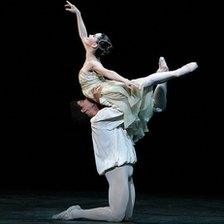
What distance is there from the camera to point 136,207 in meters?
5.66

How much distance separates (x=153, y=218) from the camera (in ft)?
16.0

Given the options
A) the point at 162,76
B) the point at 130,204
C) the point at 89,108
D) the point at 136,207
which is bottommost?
the point at 136,207

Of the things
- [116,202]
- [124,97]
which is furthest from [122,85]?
[116,202]

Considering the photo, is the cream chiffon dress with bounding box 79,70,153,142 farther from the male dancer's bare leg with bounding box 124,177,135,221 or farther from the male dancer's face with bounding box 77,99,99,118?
the male dancer's bare leg with bounding box 124,177,135,221

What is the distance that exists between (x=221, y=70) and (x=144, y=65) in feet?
2.52

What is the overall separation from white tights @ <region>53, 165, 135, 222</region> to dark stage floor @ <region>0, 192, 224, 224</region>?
7 centimetres

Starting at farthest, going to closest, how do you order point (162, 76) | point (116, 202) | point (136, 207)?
1. point (136, 207)
2. point (162, 76)
3. point (116, 202)

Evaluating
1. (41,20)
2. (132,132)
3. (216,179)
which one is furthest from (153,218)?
(41,20)

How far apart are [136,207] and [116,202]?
1.28m

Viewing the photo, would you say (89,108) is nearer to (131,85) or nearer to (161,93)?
(131,85)

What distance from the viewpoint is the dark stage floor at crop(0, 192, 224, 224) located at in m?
4.73

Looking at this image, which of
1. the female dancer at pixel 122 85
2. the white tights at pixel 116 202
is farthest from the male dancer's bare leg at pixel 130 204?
the female dancer at pixel 122 85

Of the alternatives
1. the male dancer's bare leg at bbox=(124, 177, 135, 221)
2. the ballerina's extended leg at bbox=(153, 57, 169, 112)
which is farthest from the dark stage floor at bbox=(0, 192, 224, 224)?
the ballerina's extended leg at bbox=(153, 57, 169, 112)

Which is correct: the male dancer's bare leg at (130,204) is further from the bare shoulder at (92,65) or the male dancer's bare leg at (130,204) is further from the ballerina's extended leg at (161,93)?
the bare shoulder at (92,65)
